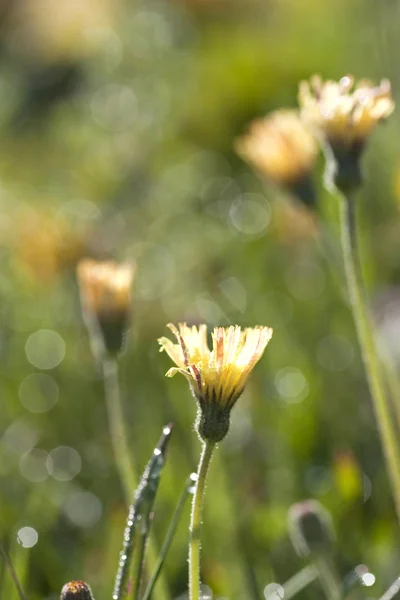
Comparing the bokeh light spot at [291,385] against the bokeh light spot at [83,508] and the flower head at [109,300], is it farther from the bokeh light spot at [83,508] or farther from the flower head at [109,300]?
the flower head at [109,300]

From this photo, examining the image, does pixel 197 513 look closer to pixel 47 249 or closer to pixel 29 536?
pixel 29 536

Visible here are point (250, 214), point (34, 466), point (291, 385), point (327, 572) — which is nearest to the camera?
point (327, 572)

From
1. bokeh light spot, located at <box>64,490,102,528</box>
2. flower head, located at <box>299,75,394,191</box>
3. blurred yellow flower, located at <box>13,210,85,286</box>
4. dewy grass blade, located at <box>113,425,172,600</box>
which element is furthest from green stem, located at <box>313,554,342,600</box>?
blurred yellow flower, located at <box>13,210,85,286</box>

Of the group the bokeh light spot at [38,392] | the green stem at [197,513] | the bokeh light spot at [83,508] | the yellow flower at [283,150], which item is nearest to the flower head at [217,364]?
the green stem at [197,513]

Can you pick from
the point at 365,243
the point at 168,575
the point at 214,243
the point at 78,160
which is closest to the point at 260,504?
the point at 168,575

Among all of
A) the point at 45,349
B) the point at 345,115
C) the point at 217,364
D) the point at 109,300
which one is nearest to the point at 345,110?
the point at 345,115

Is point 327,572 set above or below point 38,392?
below
